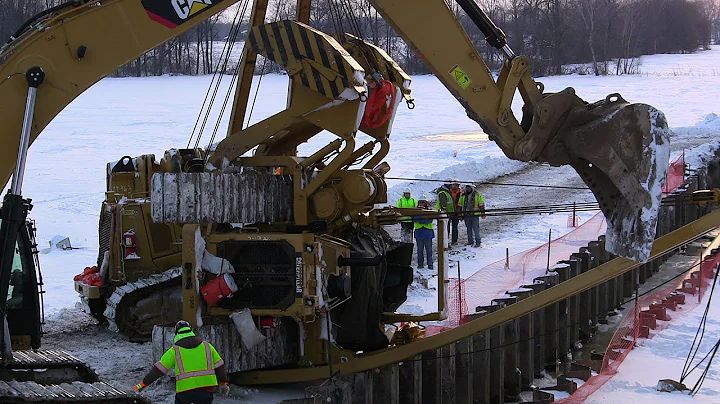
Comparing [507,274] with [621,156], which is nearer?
[621,156]

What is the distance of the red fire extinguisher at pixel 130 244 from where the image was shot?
42.0 feet

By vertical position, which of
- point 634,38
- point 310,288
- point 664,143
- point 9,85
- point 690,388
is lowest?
point 690,388

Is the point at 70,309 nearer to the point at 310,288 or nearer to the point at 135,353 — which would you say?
the point at 135,353

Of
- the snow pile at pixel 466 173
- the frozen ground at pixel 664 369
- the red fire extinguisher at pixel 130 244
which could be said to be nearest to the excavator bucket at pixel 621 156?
the frozen ground at pixel 664 369

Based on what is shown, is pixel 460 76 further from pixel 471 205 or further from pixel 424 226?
pixel 471 205

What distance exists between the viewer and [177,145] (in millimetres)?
30312

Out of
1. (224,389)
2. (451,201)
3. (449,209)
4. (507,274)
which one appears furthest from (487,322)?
(451,201)

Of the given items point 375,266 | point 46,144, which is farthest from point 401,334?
point 46,144

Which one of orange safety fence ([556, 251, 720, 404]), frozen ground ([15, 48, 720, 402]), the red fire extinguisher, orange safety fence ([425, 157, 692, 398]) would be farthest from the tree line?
the red fire extinguisher

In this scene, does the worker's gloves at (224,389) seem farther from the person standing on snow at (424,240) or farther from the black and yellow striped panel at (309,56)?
the person standing on snow at (424,240)

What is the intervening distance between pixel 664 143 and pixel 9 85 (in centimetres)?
629

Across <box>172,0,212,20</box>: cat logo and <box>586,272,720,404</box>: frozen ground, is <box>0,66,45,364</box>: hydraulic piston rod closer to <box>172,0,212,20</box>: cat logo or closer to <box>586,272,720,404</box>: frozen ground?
<box>172,0,212,20</box>: cat logo

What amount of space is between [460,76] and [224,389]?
3968 millimetres

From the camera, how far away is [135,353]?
12.0 meters
